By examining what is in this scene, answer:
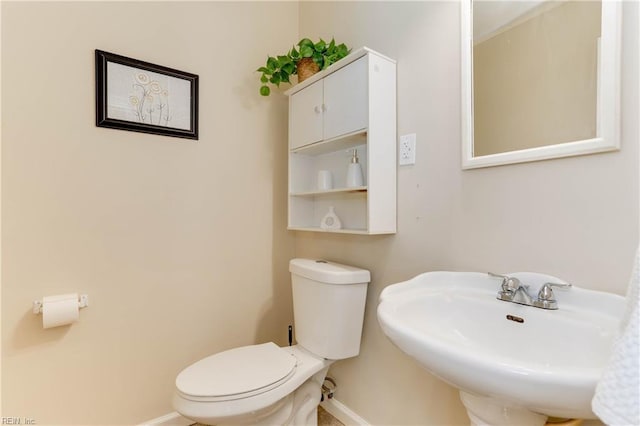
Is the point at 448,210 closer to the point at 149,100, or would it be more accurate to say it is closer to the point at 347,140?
the point at 347,140

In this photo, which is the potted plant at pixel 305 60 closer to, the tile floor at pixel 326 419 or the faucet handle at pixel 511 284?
the faucet handle at pixel 511 284

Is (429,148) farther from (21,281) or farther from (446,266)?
(21,281)

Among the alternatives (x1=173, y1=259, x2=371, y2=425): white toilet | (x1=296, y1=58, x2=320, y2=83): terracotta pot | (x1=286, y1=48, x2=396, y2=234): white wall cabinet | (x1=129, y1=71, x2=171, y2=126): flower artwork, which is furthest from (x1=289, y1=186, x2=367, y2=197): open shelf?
(x1=129, y1=71, x2=171, y2=126): flower artwork

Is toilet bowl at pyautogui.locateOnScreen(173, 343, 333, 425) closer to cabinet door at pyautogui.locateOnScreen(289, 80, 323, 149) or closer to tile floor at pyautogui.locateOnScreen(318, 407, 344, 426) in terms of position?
tile floor at pyautogui.locateOnScreen(318, 407, 344, 426)

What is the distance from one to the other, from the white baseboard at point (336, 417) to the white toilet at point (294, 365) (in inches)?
7.2

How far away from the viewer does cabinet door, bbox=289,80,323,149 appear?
4.75 ft

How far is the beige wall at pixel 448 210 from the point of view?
78 cm

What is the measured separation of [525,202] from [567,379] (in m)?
0.56

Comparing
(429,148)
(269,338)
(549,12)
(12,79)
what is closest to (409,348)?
(429,148)

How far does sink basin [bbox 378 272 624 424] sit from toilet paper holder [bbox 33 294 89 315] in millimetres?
1211

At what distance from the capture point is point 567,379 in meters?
0.51

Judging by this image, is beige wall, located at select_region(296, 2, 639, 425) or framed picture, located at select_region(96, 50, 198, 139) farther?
framed picture, located at select_region(96, 50, 198, 139)

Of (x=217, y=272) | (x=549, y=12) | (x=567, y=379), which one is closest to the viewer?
(x=567, y=379)

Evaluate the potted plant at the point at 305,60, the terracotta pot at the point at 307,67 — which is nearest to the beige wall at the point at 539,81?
the potted plant at the point at 305,60
